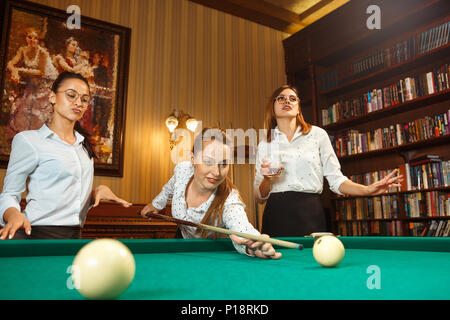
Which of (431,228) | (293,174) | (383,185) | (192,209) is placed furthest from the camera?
(431,228)

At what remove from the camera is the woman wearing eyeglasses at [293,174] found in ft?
8.32

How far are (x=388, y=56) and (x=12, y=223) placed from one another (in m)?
4.19

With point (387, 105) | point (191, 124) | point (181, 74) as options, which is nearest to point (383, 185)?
point (387, 105)

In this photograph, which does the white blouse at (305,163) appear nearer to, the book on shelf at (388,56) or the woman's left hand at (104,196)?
the woman's left hand at (104,196)

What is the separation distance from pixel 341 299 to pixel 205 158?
4.13 feet

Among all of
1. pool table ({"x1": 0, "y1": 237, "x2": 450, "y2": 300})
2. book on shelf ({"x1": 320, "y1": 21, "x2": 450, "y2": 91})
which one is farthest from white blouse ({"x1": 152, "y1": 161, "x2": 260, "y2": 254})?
book on shelf ({"x1": 320, "y1": 21, "x2": 450, "y2": 91})

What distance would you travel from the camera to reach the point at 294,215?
A: 100 inches

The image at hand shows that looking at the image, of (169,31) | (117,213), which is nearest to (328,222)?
(117,213)

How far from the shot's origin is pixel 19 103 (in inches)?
153

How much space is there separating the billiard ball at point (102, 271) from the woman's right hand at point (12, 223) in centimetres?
94

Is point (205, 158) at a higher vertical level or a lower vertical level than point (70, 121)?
lower

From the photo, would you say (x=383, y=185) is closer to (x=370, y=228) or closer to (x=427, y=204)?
(x=427, y=204)

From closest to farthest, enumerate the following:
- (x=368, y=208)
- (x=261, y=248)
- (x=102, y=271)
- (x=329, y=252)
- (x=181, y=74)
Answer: (x=102, y=271)
(x=329, y=252)
(x=261, y=248)
(x=368, y=208)
(x=181, y=74)
